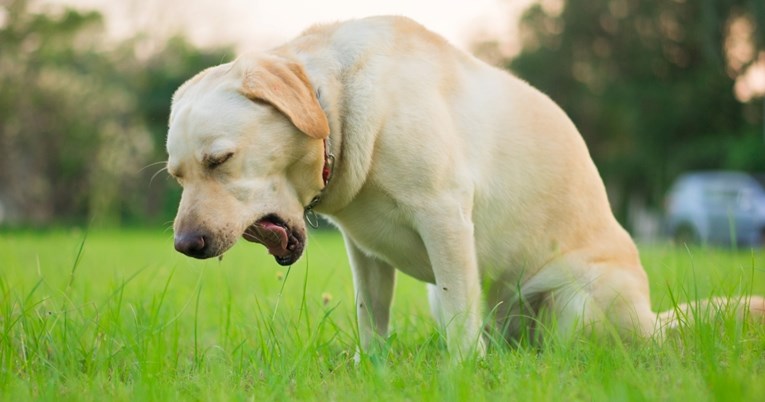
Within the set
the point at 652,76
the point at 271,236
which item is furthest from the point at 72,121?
the point at 271,236

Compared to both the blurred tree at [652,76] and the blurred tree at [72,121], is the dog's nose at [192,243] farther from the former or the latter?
the blurred tree at [652,76]

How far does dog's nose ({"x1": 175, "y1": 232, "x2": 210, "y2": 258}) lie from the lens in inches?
110

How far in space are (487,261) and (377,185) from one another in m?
0.72

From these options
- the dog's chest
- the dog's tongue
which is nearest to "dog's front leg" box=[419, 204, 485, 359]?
the dog's chest

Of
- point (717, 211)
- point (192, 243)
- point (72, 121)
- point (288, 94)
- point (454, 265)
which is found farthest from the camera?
point (72, 121)

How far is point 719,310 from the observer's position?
302 centimetres

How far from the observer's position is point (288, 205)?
120 inches

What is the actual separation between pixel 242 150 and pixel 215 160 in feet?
0.34

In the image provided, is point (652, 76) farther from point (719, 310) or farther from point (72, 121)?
point (719, 310)

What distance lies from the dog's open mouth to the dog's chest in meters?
0.27

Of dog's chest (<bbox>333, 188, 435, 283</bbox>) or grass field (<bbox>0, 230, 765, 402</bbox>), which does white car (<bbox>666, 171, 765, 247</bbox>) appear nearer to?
grass field (<bbox>0, 230, 765, 402</bbox>)

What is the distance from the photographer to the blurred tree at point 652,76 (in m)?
25.5

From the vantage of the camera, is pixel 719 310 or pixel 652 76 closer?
pixel 719 310

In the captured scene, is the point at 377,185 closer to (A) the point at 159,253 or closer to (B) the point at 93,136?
(A) the point at 159,253
